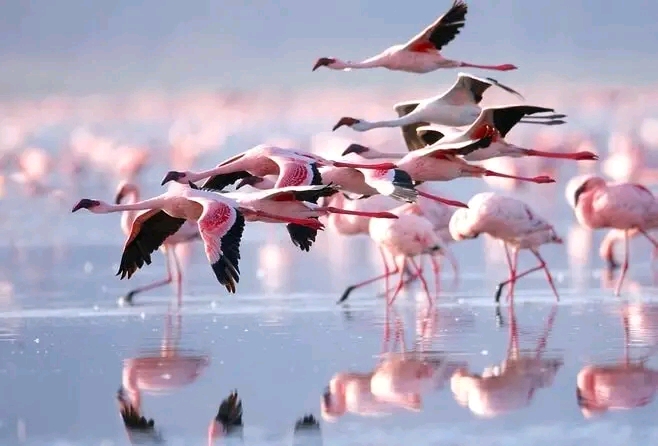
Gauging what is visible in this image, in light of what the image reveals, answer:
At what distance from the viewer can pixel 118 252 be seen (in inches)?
586

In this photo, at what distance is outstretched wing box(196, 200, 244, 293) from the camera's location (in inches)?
279

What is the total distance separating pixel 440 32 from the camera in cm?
935

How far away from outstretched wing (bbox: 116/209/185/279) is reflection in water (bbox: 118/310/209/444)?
402mm

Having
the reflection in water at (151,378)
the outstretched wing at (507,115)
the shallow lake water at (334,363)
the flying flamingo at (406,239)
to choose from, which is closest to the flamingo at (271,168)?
the outstretched wing at (507,115)

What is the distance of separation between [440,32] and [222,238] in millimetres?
2543

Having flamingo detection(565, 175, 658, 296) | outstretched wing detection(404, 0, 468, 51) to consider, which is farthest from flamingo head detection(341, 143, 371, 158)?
flamingo detection(565, 175, 658, 296)

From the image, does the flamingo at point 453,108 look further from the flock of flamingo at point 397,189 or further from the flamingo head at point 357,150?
the flamingo head at point 357,150

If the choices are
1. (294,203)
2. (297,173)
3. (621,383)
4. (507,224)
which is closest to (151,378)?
(294,203)

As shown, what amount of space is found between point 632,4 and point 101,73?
11.3 metres

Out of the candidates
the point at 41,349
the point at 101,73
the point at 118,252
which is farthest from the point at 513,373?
the point at 101,73

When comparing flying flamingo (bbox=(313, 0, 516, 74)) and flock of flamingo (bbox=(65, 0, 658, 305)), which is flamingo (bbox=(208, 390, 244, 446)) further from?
flying flamingo (bbox=(313, 0, 516, 74))

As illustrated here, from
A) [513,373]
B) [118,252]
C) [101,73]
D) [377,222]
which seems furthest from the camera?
[101,73]

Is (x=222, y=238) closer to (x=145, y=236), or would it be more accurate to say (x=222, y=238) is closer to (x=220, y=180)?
(x=145, y=236)

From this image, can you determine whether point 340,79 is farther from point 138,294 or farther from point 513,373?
point 513,373
